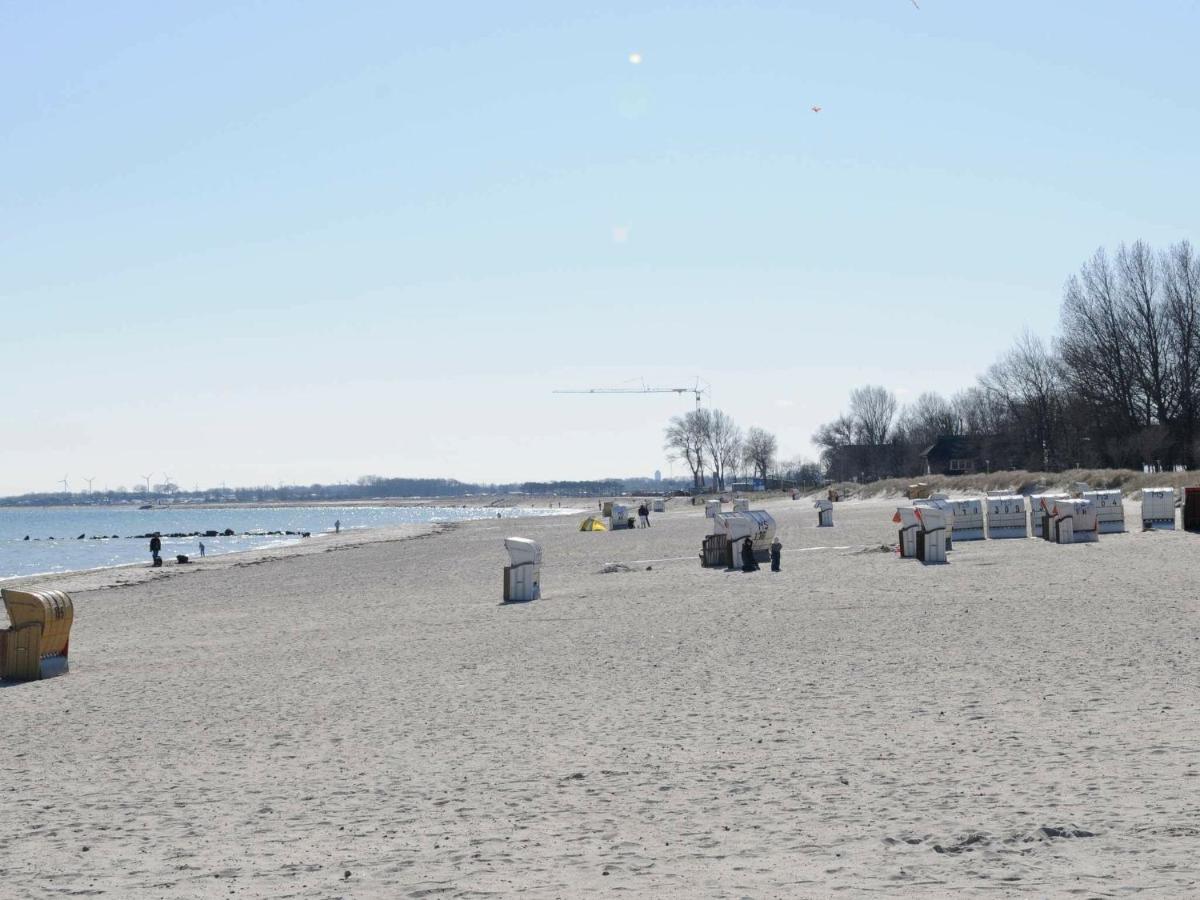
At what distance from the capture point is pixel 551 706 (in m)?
12.5

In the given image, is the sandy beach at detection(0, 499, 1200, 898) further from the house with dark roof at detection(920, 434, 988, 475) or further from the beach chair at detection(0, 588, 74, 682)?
the house with dark roof at detection(920, 434, 988, 475)

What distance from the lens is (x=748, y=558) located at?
1178 inches

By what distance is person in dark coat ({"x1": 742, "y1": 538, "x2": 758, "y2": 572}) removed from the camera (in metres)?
29.7

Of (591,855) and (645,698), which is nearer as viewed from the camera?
(591,855)

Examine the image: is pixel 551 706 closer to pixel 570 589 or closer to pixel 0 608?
pixel 570 589

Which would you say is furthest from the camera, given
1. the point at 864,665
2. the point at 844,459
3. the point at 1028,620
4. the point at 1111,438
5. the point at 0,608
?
the point at 844,459

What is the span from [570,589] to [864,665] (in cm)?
1433

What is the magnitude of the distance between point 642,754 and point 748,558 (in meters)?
20.1

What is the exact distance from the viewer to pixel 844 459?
146 meters

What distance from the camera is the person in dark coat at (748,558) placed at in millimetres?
29700

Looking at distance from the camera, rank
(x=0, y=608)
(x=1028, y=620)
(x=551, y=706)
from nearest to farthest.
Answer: (x=551, y=706) < (x=1028, y=620) < (x=0, y=608)

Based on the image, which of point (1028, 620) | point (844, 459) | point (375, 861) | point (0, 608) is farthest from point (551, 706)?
point (844, 459)

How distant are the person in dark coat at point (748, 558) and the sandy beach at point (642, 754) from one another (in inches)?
306

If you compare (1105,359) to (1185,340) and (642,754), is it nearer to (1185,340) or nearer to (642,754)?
(1185,340)
